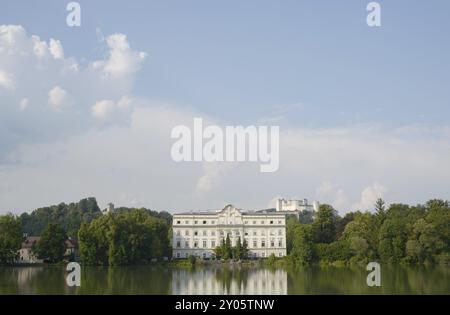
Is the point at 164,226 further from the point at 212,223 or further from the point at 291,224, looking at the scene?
the point at 291,224

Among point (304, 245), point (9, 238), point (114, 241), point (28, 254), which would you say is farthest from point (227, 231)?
point (9, 238)

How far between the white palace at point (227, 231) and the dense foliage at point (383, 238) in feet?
26.5

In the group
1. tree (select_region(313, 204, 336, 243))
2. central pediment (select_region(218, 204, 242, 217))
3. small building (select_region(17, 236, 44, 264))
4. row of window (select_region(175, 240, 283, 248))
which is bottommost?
small building (select_region(17, 236, 44, 264))

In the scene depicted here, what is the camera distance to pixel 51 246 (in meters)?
55.5

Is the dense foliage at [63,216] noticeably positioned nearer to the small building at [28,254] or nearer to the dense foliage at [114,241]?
the small building at [28,254]

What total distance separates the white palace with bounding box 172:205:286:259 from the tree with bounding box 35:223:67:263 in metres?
14.7

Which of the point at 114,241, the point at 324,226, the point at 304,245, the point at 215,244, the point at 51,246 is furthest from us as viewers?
the point at 215,244

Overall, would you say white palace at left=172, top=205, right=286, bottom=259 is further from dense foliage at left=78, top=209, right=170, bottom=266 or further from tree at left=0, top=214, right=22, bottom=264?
tree at left=0, top=214, right=22, bottom=264

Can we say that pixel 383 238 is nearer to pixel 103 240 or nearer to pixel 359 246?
pixel 359 246

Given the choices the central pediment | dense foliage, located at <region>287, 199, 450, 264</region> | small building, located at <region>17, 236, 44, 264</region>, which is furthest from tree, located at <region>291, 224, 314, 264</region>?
small building, located at <region>17, 236, 44, 264</region>

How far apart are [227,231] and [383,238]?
20941mm

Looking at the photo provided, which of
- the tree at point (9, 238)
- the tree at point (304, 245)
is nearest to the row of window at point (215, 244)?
the tree at point (304, 245)

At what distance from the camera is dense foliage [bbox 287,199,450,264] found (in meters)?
49.6

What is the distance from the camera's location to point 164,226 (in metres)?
61.8
